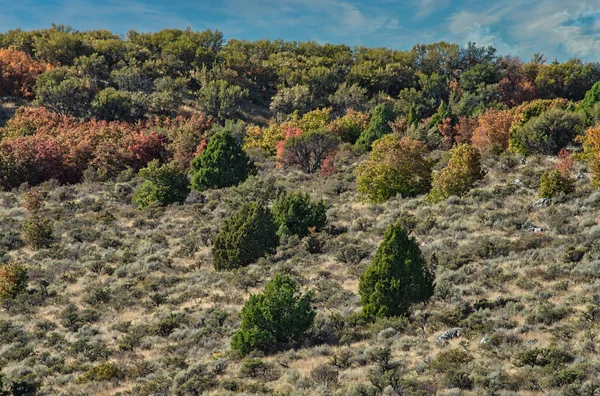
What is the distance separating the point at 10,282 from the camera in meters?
29.2

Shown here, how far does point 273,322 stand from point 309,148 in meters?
39.4

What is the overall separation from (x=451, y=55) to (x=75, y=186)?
92266 mm

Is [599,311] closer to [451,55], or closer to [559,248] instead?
[559,248]

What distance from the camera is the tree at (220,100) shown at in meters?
88.4

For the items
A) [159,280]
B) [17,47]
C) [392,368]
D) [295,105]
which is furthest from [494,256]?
[17,47]

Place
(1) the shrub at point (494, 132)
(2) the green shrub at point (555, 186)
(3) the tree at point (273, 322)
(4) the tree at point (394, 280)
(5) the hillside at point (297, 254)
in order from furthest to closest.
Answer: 1. (1) the shrub at point (494, 132)
2. (2) the green shrub at point (555, 186)
3. (4) the tree at point (394, 280)
4. (3) the tree at point (273, 322)
5. (5) the hillside at point (297, 254)

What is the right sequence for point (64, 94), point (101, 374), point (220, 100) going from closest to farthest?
point (101, 374) → point (64, 94) → point (220, 100)

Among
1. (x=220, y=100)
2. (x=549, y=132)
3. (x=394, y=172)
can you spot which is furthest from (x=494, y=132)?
(x=220, y=100)

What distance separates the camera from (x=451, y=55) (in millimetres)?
114188

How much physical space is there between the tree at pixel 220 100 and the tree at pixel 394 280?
7098 cm

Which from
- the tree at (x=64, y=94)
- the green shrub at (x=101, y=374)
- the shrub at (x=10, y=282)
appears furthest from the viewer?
the tree at (x=64, y=94)

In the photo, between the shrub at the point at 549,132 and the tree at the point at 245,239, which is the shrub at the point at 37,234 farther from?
the shrub at the point at 549,132

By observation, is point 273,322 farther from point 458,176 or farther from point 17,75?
point 17,75

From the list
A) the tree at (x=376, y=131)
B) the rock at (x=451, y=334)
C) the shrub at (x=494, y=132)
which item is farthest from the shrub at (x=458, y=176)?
the tree at (x=376, y=131)
